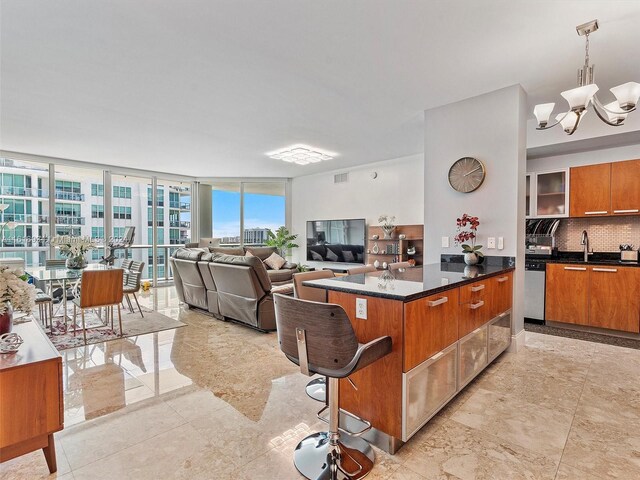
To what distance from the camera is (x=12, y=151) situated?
5.78 metres

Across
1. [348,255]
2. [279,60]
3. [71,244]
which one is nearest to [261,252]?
[348,255]

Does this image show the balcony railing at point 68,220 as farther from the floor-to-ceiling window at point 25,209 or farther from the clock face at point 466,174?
the clock face at point 466,174

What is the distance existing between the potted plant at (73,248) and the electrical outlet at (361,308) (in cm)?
436

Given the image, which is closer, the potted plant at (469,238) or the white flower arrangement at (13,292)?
the white flower arrangement at (13,292)

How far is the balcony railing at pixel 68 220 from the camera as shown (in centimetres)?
650

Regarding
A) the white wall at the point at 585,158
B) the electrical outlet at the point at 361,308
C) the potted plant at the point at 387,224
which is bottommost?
the electrical outlet at the point at 361,308

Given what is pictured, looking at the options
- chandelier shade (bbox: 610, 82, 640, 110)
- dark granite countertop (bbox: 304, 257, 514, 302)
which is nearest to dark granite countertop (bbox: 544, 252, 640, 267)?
dark granite countertop (bbox: 304, 257, 514, 302)

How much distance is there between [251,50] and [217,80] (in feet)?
2.29

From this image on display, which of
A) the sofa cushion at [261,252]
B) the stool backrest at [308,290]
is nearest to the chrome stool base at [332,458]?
the stool backrest at [308,290]

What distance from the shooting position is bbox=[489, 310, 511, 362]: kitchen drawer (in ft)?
9.56

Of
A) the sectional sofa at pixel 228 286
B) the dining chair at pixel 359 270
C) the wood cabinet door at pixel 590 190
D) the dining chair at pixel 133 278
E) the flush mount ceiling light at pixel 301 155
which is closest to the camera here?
the dining chair at pixel 359 270

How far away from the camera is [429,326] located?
6.50 feet

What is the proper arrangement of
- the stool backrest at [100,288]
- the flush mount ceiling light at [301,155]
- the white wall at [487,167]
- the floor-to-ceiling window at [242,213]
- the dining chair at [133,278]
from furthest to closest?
the floor-to-ceiling window at [242,213]
the flush mount ceiling light at [301,155]
the dining chair at [133,278]
the stool backrest at [100,288]
the white wall at [487,167]

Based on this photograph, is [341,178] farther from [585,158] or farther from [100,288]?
[100,288]
